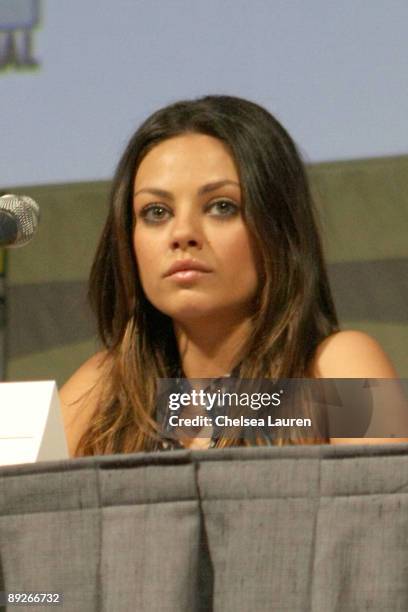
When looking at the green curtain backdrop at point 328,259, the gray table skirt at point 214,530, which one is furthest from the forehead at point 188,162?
the green curtain backdrop at point 328,259

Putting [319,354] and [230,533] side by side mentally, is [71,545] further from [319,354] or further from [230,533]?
[319,354]

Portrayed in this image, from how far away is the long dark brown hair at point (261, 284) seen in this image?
1.36 meters

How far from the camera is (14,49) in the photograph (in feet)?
7.20

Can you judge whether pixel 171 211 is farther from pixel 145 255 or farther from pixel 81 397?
pixel 81 397

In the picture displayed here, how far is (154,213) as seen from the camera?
1415 mm

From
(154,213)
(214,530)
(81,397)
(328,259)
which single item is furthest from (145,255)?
(328,259)

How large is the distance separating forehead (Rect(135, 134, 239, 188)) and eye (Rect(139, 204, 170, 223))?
3cm

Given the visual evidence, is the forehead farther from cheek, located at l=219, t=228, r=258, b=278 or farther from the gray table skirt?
the gray table skirt

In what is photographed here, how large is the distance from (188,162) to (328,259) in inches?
29.0

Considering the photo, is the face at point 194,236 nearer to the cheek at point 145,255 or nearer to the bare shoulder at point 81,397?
the cheek at point 145,255

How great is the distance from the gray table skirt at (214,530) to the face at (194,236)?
1.30ft

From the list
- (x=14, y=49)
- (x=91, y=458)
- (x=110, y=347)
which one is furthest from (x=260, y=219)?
(x=14, y=49)

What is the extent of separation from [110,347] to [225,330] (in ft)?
0.48

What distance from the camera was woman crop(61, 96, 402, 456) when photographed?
1357 mm
